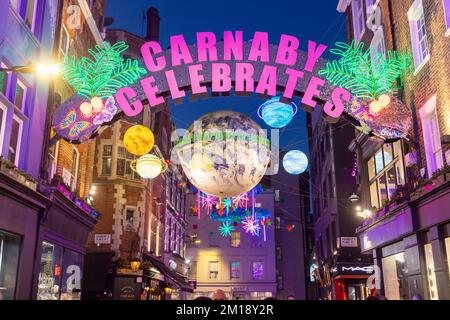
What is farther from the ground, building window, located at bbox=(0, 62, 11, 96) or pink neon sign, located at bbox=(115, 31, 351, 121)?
pink neon sign, located at bbox=(115, 31, 351, 121)

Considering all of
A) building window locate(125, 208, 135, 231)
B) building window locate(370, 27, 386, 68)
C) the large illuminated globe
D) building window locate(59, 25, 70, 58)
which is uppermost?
building window locate(370, 27, 386, 68)

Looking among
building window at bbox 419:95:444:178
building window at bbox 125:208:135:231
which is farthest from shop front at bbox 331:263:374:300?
building window at bbox 419:95:444:178

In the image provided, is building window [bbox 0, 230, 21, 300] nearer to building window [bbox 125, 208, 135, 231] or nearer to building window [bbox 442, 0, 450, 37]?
building window [bbox 442, 0, 450, 37]

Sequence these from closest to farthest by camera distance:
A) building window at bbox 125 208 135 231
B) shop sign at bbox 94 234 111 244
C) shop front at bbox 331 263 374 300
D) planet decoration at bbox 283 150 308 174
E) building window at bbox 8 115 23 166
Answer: building window at bbox 8 115 23 166 < planet decoration at bbox 283 150 308 174 < shop sign at bbox 94 234 111 244 < building window at bbox 125 208 135 231 < shop front at bbox 331 263 374 300

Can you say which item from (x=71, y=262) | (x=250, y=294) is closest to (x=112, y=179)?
(x=71, y=262)

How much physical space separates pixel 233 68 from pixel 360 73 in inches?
152

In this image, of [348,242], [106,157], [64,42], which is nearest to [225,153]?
[64,42]

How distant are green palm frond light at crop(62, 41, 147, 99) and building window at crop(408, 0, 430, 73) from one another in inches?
333

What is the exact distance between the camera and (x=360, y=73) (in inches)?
537

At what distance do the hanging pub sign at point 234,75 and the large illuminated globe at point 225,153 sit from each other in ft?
13.6

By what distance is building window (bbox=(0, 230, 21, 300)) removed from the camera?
1148 cm

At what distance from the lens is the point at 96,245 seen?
25.8 metres

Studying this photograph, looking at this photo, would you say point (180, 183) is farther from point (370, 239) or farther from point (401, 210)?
point (401, 210)

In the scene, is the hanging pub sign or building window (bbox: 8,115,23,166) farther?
the hanging pub sign
